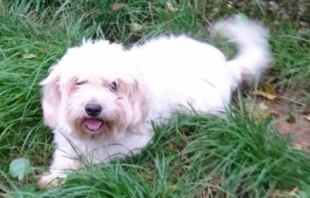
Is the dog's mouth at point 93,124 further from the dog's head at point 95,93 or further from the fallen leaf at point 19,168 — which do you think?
the fallen leaf at point 19,168

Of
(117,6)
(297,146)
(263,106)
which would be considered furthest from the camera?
(117,6)

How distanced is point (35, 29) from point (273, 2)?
1531mm

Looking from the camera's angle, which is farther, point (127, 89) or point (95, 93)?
point (127, 89)

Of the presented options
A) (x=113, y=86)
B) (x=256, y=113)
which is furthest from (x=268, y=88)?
(x=113, y=86)

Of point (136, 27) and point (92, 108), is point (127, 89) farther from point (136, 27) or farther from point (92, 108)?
point (136, 27)

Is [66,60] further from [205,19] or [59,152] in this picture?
[205,19]

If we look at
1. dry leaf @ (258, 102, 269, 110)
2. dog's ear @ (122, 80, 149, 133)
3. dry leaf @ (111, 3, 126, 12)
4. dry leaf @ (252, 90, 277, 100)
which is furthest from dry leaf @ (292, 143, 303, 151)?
dry leaf @ (111, 3, 126, 12)

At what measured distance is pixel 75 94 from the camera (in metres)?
4.13

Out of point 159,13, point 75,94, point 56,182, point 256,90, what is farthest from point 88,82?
point 159,13

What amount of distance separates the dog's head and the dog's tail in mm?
947

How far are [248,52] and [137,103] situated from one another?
1.09 meters

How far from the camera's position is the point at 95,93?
4.09 metres

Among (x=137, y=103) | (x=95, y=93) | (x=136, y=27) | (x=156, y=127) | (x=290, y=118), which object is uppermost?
(x=95, y=93)

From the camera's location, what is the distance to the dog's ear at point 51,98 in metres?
4.26
